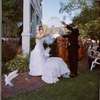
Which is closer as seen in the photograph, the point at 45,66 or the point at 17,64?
the point at 17,64

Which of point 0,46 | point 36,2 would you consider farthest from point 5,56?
point 36,2

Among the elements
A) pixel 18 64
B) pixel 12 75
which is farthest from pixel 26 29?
pixel 12 75

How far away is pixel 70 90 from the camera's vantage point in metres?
7.36

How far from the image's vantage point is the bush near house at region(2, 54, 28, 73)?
721 centimetres

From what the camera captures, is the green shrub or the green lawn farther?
the green lawn

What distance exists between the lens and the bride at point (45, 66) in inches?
287

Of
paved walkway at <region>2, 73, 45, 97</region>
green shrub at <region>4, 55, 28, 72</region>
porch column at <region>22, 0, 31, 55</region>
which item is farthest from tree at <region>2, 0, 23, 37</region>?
paved walkway at <region>2, 73, 45, 97</region>

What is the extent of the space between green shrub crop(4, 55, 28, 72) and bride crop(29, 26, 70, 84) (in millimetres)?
83

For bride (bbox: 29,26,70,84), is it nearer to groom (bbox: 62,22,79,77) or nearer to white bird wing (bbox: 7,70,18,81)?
groom (bbox: 62,22,79,77)

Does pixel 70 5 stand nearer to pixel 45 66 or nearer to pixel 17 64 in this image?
pixel 45 66

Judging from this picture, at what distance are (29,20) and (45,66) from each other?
607 mm

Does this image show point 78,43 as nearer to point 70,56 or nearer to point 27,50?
point 70,56

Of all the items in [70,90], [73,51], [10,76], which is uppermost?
[73,51]

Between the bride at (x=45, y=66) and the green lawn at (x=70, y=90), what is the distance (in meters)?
0.10
